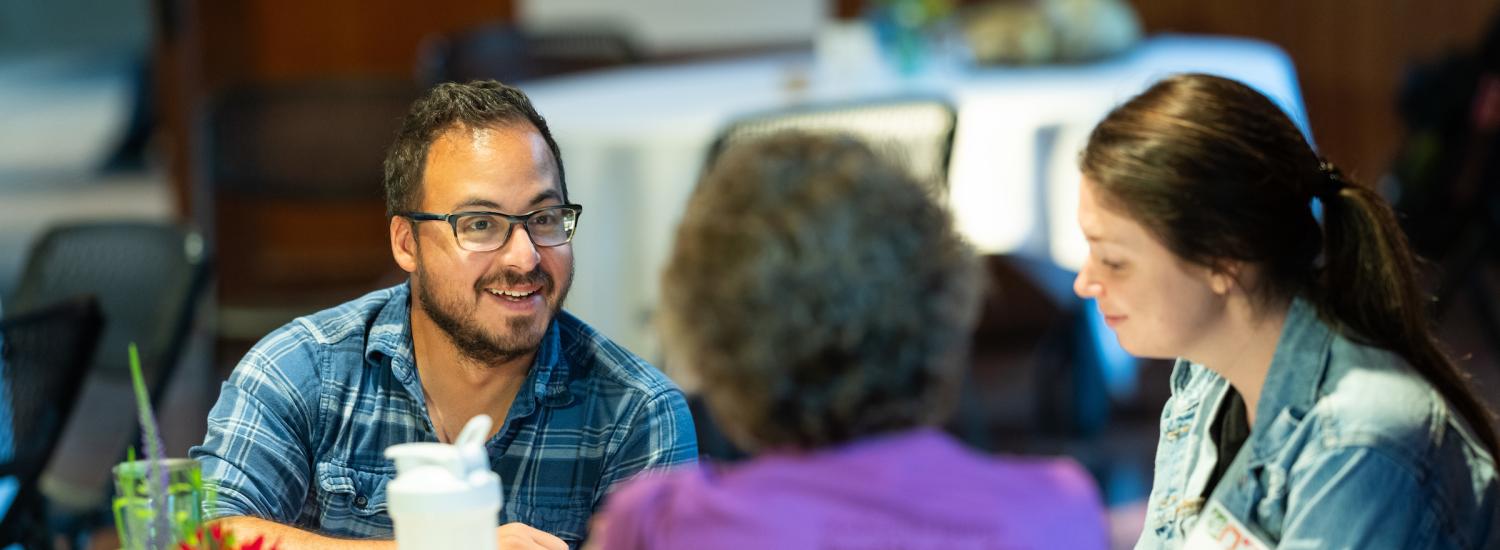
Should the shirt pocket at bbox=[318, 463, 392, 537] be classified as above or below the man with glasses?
below

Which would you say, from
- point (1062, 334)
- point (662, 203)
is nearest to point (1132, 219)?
point (662, 203)

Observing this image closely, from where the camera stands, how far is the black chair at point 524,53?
4977 mm

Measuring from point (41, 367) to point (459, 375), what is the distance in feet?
3.69

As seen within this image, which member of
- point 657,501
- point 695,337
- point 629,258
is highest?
point 695,337

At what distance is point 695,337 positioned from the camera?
117 centimetres

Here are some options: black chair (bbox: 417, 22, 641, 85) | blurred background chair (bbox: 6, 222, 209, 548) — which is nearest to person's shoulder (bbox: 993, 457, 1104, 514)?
blurred background chair (bbox: 6, 222, 209, 548)

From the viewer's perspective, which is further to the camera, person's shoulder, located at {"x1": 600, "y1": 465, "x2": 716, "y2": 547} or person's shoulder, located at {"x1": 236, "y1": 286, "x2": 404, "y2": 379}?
person's shoulder, located at {"x1": 236, "y1": 286, "x2": 404, "y2": 379}

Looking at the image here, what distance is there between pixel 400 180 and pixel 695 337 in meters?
0.61

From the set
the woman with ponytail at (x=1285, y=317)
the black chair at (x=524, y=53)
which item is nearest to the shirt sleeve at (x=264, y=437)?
the woman with ponytail at (x=1285, y=317)

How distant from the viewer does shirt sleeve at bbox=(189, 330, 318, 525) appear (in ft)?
5.51

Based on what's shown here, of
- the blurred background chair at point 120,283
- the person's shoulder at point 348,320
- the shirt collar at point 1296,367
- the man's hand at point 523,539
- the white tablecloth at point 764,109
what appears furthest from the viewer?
the white tablecloth at point 764,109

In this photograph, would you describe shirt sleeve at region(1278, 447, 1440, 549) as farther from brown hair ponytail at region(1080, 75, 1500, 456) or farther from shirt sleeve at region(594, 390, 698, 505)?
shirt sleeve at region(594, 390, 698, 505)

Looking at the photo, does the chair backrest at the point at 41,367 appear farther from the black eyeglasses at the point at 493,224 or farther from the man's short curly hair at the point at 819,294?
the man's short curly hair at the point at 819,294

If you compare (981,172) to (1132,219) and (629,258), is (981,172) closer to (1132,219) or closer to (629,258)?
(629,258)
